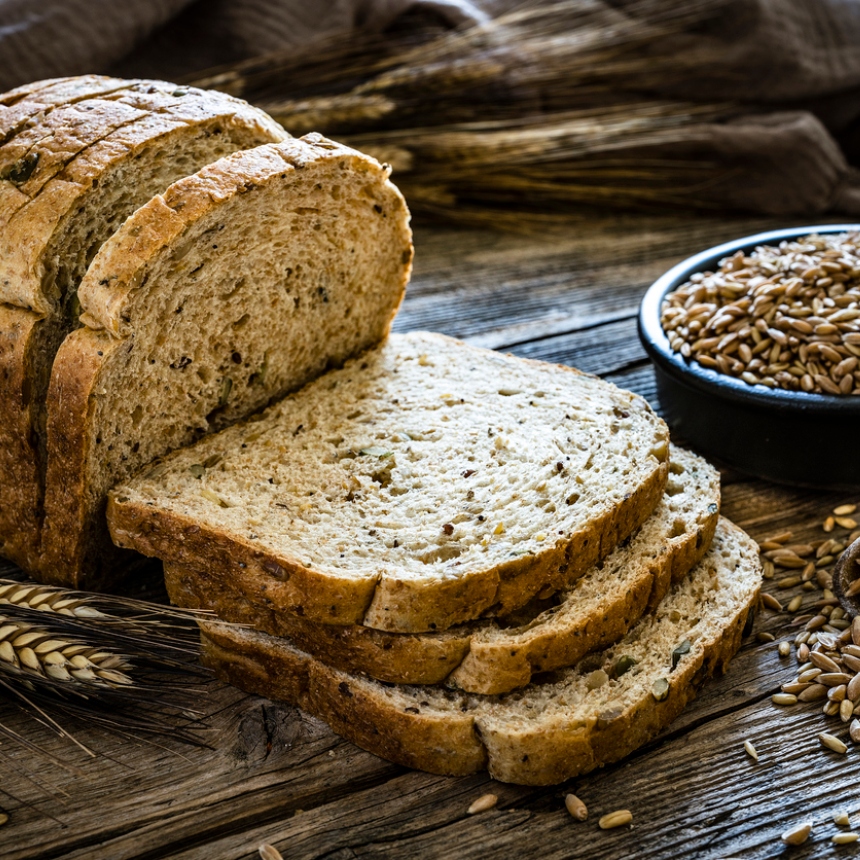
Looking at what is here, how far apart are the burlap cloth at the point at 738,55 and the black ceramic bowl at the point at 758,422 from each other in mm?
2019

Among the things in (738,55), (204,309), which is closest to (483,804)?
(204,309)

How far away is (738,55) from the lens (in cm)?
474

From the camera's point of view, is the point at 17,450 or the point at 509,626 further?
the point at 17,450

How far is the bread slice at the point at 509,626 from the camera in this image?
2113 millimetres

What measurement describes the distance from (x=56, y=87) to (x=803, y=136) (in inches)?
138

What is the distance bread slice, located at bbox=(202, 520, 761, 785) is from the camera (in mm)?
2070

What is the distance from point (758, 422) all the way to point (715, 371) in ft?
0.64

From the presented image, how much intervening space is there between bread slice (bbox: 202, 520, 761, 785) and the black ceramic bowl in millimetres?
578

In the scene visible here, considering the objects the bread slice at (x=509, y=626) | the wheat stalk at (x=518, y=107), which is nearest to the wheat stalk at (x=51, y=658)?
the bread slice at (x=509, y=626)

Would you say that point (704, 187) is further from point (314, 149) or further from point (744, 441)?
point (314, 149)

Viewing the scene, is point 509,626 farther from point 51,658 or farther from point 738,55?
point 738,55

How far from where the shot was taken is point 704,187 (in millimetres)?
4816

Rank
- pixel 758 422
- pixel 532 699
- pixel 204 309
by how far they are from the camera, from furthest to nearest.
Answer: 1. pixel 758 422
2. pixel 204 309
3. pixel 532 699

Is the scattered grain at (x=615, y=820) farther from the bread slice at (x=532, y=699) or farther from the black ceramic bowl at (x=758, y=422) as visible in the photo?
the black ceramic bowl at (x=758, y=422)
